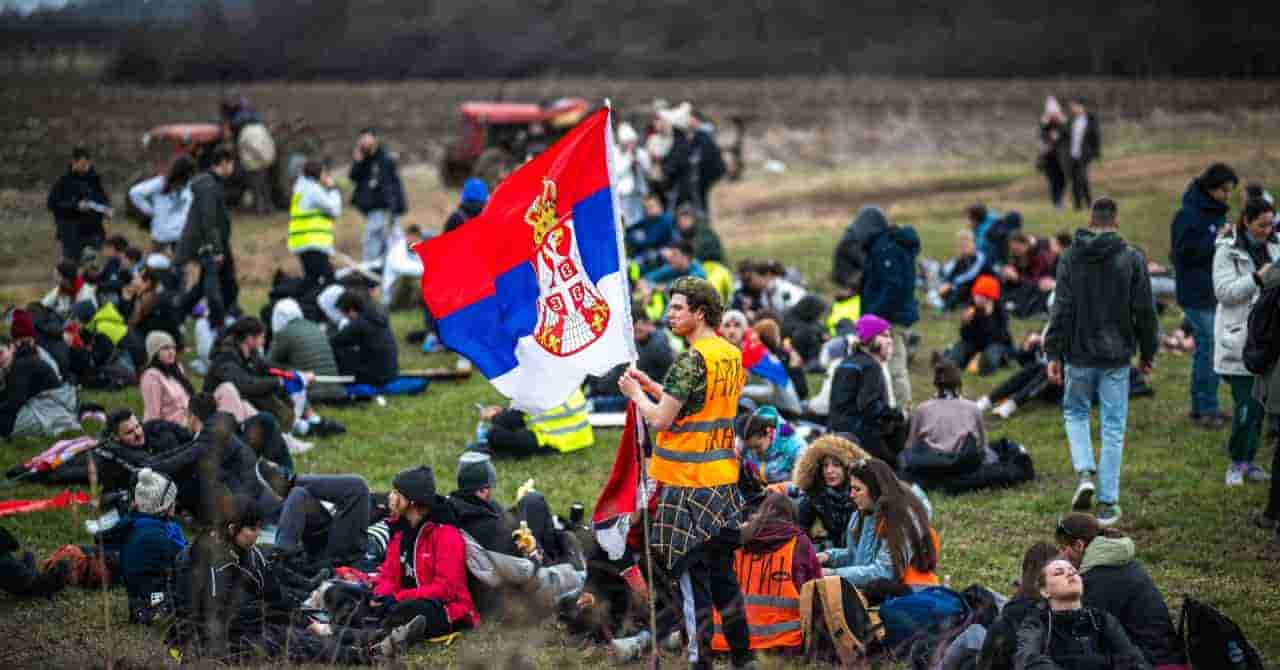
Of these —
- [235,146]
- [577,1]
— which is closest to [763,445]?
[235,146]

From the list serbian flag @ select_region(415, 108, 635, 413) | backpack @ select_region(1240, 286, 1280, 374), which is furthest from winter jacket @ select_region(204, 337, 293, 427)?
backpack @ select_region(1240, 286, 1280, 374)

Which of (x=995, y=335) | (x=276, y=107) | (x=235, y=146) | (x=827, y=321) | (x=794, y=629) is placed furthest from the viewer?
(x=276, y=107)

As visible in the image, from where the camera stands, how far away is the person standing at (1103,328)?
28.0 ft

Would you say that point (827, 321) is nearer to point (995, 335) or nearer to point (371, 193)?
point (995, 335)

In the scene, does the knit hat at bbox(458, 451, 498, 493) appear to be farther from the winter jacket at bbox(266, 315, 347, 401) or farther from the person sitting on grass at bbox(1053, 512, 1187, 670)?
the winter jacket at bbox(266, 315, 347, 401)

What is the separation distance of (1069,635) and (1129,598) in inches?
23.9

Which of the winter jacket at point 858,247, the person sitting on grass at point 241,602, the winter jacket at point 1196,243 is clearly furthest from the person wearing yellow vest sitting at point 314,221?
the winter jacket at point 1196,243

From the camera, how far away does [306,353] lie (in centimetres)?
1251

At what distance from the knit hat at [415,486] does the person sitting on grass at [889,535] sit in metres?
2.07

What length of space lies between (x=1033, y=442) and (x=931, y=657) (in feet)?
15.8

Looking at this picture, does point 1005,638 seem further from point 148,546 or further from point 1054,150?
point 1054,150

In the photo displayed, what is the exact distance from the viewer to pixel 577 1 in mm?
44719

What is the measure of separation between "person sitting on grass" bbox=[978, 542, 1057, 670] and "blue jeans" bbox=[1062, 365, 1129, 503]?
8.56 ft

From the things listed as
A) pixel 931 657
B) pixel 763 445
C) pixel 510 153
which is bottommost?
pixel 931 657
